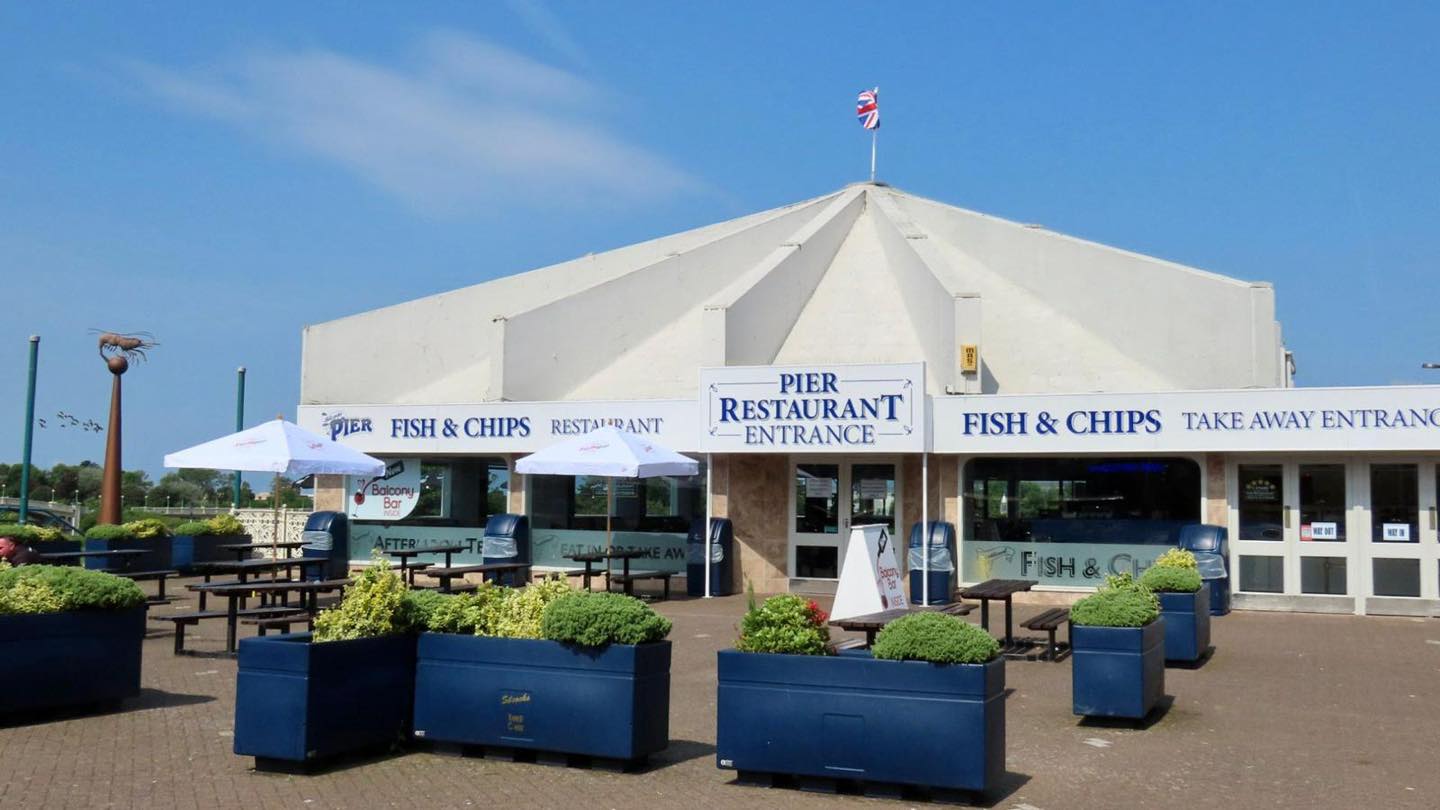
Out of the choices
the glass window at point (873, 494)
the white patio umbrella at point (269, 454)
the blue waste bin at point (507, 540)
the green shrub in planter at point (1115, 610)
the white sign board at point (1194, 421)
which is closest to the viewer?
the green shrub in planter at point (1115, 610)

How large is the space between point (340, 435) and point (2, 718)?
1430 cm

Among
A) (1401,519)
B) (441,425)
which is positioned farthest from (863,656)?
(441,425)

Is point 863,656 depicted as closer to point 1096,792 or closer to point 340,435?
point 1096,792

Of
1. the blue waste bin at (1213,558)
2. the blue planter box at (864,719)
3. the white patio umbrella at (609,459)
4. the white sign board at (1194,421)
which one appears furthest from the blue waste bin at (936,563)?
the blue planter box at (864,719)

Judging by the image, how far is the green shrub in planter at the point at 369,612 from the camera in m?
8.34

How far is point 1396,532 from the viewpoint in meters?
17.8

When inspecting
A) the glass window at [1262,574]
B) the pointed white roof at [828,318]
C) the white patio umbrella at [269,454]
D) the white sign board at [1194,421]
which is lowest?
the glass window at [1262,574]

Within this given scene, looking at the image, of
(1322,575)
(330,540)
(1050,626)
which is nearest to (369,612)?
(1050,626)

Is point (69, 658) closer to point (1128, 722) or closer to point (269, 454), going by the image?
point (269, 454)

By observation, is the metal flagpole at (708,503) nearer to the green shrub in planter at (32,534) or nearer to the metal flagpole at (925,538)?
the metal flagpole at (925,538)

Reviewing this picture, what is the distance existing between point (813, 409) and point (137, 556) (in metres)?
12.1

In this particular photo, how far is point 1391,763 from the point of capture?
861 cm

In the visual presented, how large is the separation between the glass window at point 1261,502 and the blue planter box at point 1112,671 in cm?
956

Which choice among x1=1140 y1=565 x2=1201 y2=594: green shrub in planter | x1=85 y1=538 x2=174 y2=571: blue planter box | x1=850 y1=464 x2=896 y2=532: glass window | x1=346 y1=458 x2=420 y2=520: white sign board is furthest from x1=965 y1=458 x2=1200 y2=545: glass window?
x1=85 y1=538 x2=174 y2=571: blue planter box
